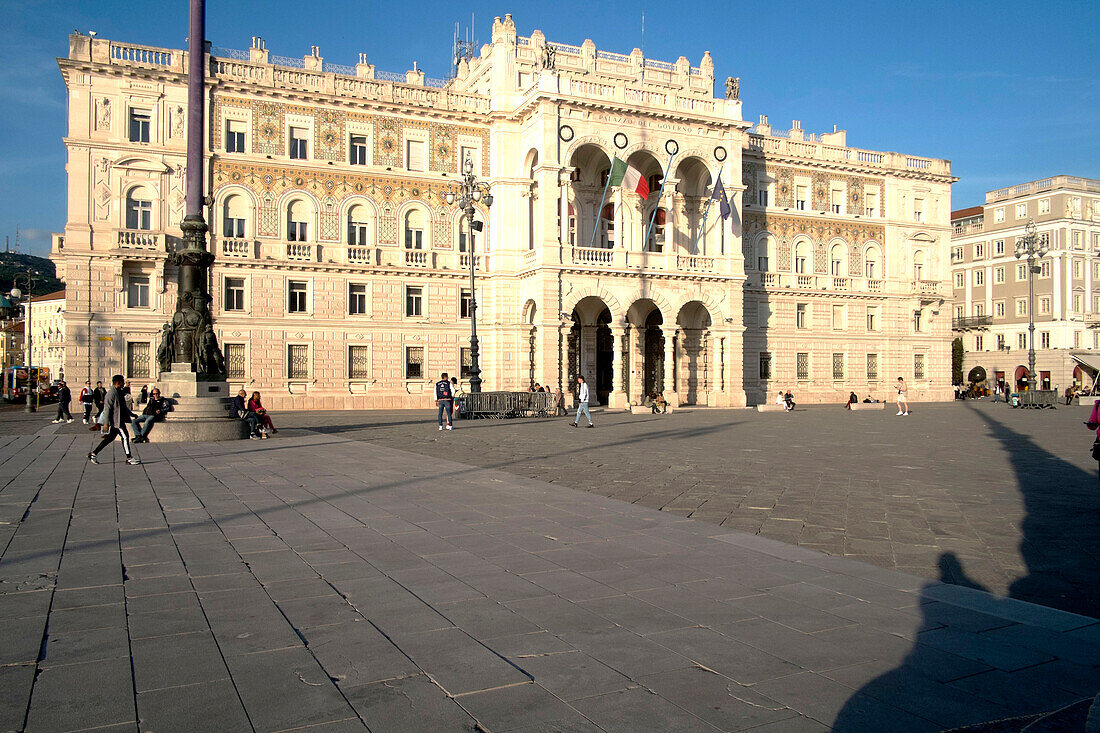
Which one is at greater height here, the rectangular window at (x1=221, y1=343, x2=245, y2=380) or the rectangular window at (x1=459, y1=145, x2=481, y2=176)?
the rectangular window at (x1=459, y1=145, x2=481, y2=176)

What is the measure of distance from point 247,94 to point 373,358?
13.1 m

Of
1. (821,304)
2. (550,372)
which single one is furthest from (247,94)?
(821,304)

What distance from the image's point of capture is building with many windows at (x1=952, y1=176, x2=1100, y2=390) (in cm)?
6222

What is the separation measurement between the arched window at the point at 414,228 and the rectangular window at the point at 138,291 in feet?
38.3

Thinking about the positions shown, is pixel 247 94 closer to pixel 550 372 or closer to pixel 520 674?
pixel 550 372

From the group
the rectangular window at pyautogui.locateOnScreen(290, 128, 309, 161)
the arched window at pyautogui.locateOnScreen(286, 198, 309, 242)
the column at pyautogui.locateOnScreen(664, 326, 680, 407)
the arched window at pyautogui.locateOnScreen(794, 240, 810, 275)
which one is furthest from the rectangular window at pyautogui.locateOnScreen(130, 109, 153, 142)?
the arched window at pyautogui.locateOnScreen(794, 240, 810, 275)

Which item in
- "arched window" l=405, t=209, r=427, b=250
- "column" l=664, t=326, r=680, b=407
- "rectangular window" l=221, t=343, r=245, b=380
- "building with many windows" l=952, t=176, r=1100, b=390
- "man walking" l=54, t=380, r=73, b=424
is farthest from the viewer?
"building with many windows" l=952, t=176, r=1100, b=390

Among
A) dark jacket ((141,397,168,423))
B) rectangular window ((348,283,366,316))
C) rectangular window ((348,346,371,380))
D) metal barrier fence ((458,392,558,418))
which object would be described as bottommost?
metal barrier fence ((458,392,558,418))

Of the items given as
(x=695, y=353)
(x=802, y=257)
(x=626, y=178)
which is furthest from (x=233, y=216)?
(x=802, y=257)

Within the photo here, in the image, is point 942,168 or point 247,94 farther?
point 942,168

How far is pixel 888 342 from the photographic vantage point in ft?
165

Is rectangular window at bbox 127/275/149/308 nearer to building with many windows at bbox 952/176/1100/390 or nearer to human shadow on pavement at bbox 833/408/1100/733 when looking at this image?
human shadow on pavement at bbox 833/408/1100/733

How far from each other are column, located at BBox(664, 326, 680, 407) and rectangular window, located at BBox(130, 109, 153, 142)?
25157 mm

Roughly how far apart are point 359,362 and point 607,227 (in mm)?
14783
